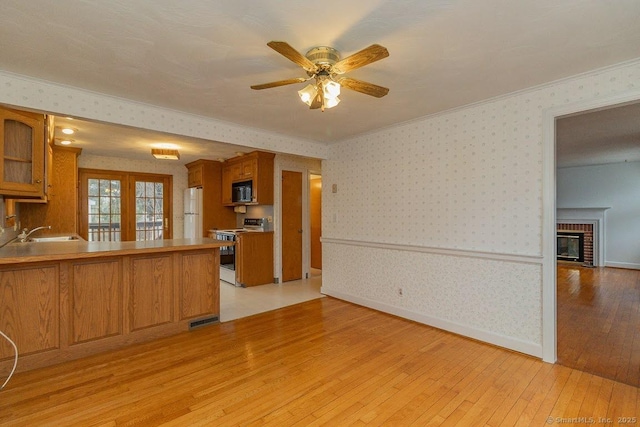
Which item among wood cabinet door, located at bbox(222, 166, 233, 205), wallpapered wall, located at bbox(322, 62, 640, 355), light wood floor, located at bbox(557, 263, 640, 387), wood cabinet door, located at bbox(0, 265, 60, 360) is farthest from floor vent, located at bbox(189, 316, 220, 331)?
light wood floor, located at bbox(557, 263, 640, 387)

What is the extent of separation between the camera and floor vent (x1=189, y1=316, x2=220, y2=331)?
10.8 ft

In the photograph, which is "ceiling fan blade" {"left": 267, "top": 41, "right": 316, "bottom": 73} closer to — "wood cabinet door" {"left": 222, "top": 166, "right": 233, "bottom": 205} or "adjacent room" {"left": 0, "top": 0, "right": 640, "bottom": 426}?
"adjacent room" {"left": 0, "top": 0, "right": 640, "bottom": 426}

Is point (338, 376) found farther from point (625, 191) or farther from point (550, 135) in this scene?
point (625, 191)

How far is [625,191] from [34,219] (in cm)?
1133

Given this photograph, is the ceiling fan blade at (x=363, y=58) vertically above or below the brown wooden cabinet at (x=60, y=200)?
above

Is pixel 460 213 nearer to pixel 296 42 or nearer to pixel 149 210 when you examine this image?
pixel 296 42

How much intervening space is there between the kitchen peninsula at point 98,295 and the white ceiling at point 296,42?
1.49 meters

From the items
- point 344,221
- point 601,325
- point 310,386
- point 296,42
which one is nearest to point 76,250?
point 310,386

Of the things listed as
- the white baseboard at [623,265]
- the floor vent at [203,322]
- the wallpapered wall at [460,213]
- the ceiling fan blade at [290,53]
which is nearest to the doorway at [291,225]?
the wallpapered wall at [460,213]

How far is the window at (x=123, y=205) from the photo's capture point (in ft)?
18.8

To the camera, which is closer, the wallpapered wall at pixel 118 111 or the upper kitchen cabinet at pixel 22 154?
the wallpapered wall at pixel 118 111

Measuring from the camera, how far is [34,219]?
4605mm

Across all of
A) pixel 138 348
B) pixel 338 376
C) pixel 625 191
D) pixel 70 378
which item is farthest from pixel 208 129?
pixel 625 191

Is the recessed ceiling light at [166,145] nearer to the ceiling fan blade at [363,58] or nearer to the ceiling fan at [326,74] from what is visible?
the ceiling fan at [326,74]
